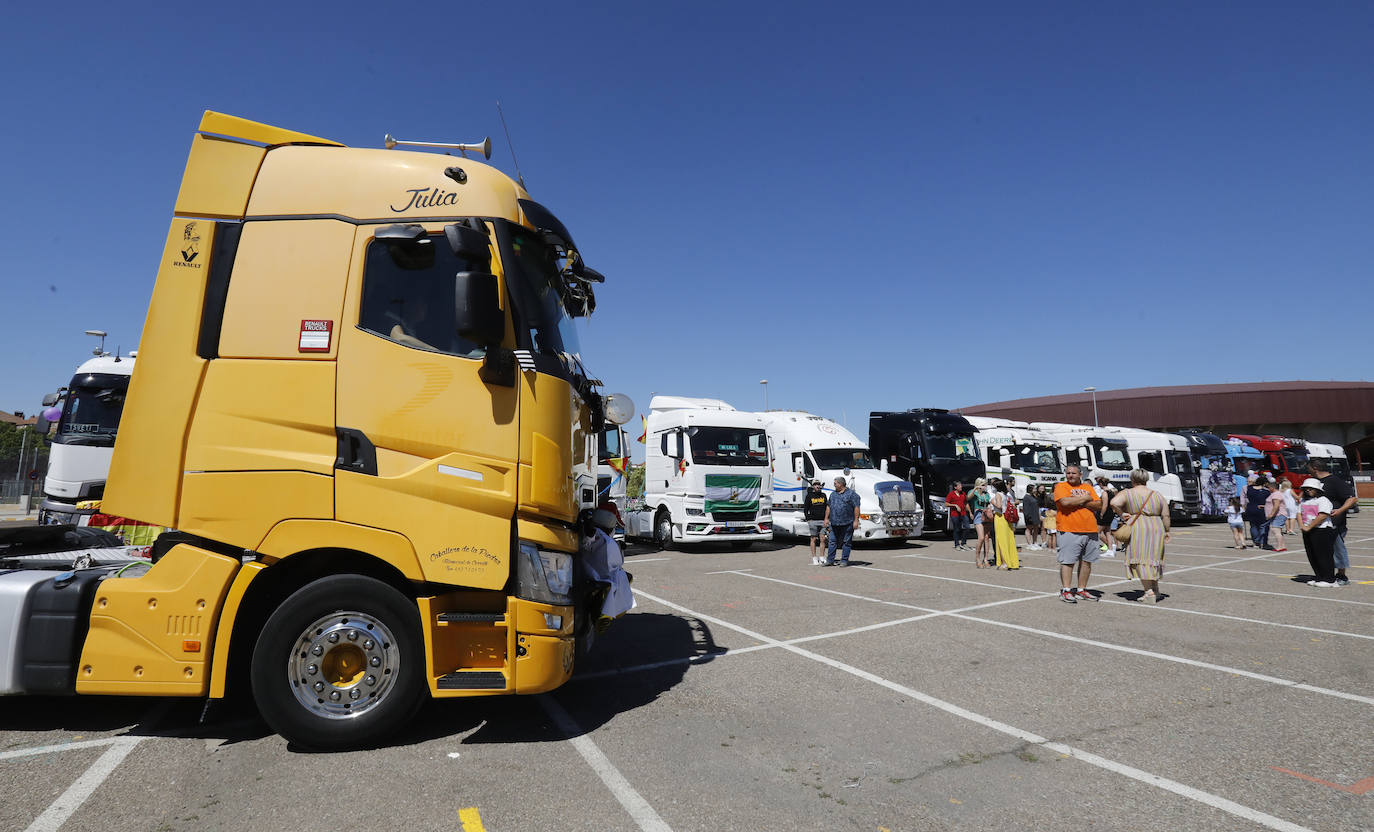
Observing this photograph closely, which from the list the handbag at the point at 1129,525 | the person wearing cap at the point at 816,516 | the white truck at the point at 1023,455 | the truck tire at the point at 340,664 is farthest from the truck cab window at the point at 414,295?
the white truck at the point at 1023,455

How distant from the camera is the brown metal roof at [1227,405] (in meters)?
54.4

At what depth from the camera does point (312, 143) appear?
4637mm

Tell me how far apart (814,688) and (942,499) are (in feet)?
48.9

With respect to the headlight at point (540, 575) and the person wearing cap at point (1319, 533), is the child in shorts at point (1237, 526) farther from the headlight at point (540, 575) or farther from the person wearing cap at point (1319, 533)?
the headlight at point (540, 575)

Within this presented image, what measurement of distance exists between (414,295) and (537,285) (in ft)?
2.50

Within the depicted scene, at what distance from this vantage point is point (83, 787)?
3.60 m

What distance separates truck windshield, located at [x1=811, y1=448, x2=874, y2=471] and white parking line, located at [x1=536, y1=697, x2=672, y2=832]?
13.4 meters

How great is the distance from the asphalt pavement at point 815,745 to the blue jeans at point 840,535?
578 cm

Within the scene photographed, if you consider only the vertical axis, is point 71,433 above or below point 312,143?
below

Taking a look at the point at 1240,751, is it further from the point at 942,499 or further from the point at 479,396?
the point at 942,499

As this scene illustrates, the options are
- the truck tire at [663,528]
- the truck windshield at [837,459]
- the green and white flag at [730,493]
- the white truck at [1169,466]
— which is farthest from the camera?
the white truck at [1169,466]

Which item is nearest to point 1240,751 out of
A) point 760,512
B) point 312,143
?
point 312,143

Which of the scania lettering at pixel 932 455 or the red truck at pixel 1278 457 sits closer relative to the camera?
the scania lettering at pixel 932 455

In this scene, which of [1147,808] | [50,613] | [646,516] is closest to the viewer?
[1147,808]
